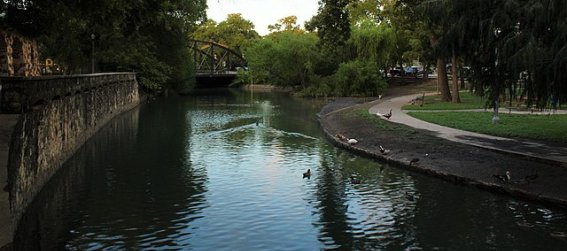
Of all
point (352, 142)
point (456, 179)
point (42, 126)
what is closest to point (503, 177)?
point (456, 179)

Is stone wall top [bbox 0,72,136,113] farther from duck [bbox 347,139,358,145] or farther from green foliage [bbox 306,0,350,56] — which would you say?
duck [bbox 347,139,358,145]

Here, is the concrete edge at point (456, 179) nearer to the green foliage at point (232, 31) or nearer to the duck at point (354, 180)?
the duck at point (354, 180)

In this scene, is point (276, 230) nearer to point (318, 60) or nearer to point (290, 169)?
point (290, 169)

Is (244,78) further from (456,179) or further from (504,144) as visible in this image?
(456,179)

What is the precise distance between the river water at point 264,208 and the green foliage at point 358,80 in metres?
36.8

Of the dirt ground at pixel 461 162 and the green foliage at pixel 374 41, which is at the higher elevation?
the green foliage at pixel 374 41

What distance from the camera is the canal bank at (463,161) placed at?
16719mm

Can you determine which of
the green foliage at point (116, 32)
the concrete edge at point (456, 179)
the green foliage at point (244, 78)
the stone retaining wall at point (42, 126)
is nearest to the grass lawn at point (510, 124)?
the concrete edge at point (456, 179)

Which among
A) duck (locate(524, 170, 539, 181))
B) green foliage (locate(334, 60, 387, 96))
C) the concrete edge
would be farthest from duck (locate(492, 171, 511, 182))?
green foliage (locate(334, 60, 387, 96))

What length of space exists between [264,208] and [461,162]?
312 inches

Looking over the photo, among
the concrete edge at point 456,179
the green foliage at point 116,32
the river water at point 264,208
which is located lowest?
the river water at point 264,208

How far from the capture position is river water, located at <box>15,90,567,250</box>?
13.3 meters

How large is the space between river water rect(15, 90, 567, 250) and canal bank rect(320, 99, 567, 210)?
44 cm

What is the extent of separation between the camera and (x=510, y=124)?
2767 centimetres
